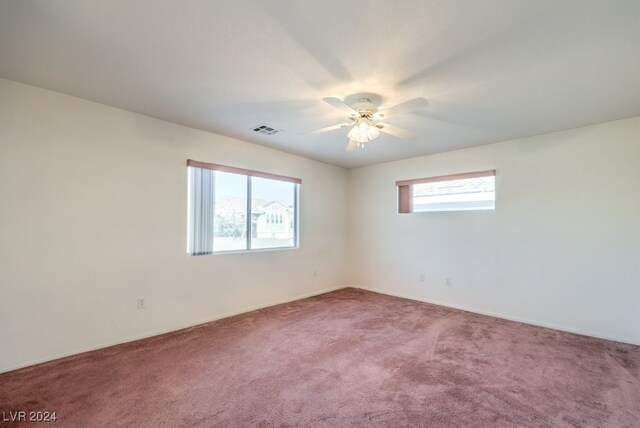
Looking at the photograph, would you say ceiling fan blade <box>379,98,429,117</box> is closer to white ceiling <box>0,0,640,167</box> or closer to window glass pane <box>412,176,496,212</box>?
white ceiling <box>0,0,640,167</box>

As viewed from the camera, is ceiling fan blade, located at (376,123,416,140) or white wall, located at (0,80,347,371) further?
ceiling fan blade, located at (376,123,416,140)

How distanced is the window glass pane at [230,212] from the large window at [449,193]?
274 cm

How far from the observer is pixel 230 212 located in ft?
13.4

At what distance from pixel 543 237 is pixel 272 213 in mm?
3820

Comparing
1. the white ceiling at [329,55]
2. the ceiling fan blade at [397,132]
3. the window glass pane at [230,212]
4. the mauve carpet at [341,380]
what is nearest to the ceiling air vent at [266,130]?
the white ceiling at [329,55]

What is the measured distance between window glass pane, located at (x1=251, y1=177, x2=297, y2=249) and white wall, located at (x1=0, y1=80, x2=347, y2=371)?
45cm

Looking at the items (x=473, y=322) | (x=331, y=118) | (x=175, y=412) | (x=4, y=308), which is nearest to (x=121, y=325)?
(x=4, y=308)

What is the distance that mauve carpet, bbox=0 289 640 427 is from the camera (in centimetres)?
192

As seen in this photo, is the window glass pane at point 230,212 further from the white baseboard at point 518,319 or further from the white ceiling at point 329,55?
the white baseboard at point 518,319

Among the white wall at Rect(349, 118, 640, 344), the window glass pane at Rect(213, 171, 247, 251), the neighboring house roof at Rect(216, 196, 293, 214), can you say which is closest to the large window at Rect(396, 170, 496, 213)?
the white wall at Rect(349, 118, 640, 344)

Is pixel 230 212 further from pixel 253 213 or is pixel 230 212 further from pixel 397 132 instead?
pixel 397 132

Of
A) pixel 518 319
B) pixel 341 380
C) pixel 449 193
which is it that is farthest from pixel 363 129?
pixel 518 319

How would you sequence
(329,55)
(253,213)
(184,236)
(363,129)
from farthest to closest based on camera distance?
(253,213), (184,236), (363,129), (329,55)

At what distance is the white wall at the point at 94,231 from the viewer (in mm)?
2510
